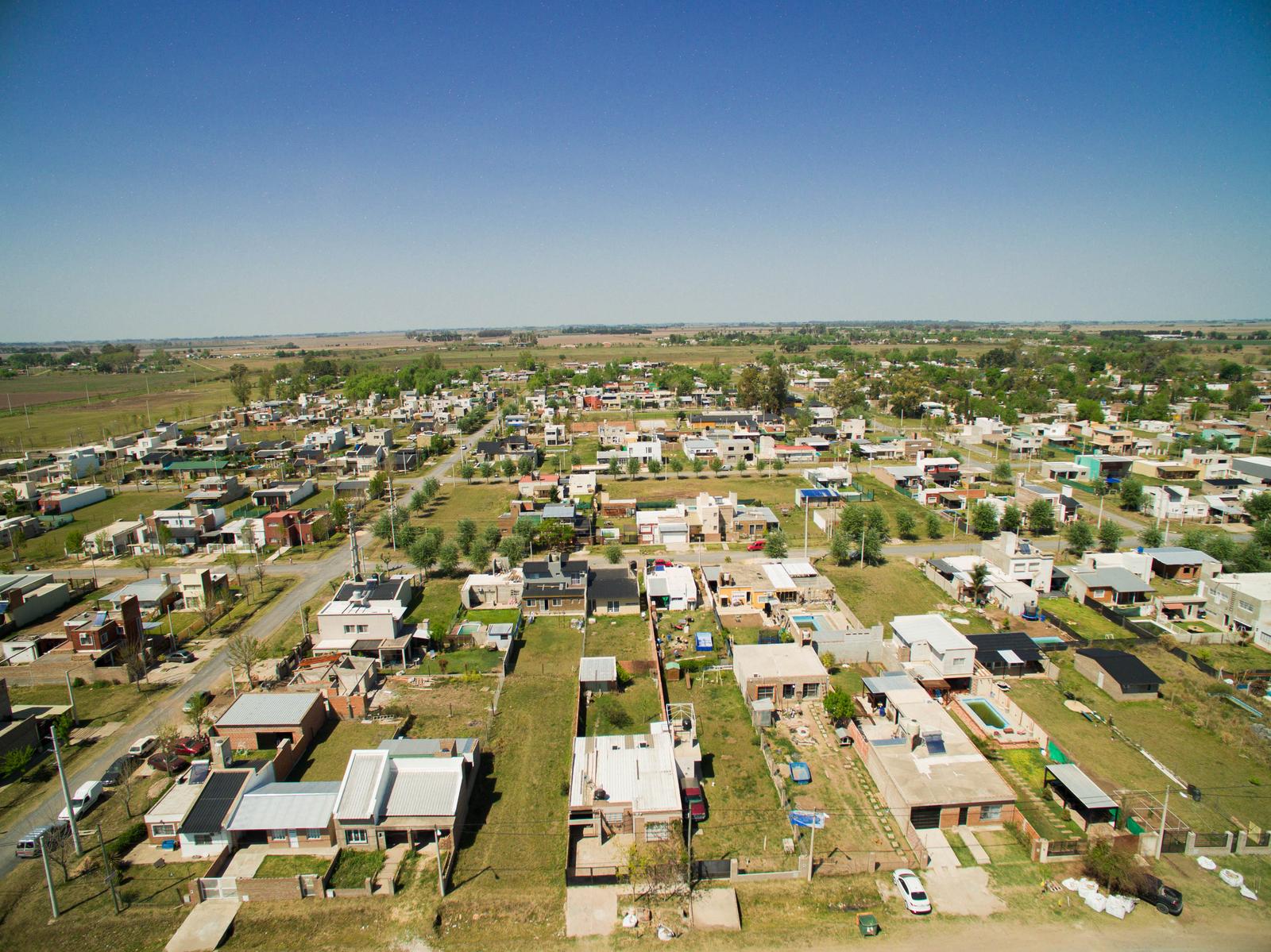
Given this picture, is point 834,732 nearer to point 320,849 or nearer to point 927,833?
point 927,833

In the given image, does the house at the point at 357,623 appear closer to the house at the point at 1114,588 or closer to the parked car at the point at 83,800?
the parked car at the point at 83,800

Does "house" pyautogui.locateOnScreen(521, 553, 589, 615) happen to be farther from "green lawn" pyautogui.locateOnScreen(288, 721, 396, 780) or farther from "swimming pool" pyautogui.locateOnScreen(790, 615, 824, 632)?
"green lawn" pyautogui.locateOnScreen(288, 721, 396, 780)

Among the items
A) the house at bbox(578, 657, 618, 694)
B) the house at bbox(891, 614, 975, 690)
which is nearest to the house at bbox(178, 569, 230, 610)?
the house at bbox(578, 657, 618, 694)

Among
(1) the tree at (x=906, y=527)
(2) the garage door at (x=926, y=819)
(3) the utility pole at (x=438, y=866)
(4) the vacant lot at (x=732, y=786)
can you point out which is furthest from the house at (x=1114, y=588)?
(3) the utility pole at (x=438, y=866)

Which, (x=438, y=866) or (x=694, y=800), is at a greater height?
(x=694, y=800)

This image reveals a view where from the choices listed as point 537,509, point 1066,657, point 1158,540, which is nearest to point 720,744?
point 1066,657

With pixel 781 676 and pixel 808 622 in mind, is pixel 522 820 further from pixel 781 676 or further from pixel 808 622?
pixel 808 622

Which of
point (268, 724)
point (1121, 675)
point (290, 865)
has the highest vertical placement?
point (268, 724)

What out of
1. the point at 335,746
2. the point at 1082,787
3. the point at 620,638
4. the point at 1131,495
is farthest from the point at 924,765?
the point at 1131,495
